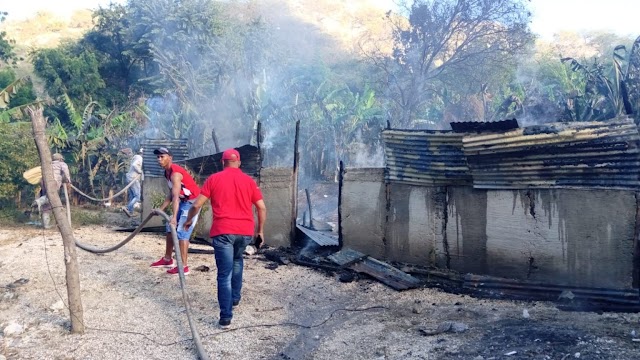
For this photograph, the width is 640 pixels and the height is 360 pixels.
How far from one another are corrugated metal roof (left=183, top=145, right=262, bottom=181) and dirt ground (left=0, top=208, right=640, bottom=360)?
2.17m

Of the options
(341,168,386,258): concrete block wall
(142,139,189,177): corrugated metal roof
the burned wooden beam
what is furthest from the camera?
(142,139,189,177): corrugated metal roof

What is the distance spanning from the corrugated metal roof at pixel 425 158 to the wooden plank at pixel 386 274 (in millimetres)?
1290

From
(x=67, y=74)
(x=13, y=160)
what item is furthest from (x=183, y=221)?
(x=67, y=74)

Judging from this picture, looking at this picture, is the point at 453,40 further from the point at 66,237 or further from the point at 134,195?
the point at 66,237

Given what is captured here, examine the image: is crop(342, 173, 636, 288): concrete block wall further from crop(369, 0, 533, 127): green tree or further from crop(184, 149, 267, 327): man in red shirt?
crop(369, 0, 533, 127): green tree

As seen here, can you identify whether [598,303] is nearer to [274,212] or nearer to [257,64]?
[274,212]

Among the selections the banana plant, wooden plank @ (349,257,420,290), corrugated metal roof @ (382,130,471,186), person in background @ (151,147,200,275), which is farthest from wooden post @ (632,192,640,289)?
person in background @ (151,147,200,275)

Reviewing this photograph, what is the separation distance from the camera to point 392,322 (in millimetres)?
5629

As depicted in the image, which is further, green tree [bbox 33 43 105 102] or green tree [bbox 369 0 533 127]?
green tree [bbox 369 0 533 127]

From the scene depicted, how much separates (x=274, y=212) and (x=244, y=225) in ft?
12.0

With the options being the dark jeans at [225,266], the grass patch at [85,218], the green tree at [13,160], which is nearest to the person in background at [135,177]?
the grass patch at [85,218]

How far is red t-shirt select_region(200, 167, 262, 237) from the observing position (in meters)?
5.47

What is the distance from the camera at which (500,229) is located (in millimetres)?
6852

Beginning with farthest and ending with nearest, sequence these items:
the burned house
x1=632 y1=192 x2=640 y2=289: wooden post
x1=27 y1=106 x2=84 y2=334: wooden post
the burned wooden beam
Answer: the burned wooden beam < the burned house < x1=632 y1=192 x2=640 y2=289: wooden post < x1=27 y1=106 x2=84 y2=334: wooden post
